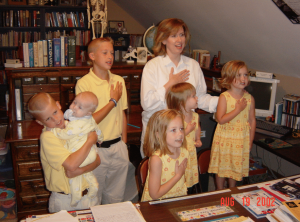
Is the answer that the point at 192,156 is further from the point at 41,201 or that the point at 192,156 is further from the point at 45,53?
the point at 45,53

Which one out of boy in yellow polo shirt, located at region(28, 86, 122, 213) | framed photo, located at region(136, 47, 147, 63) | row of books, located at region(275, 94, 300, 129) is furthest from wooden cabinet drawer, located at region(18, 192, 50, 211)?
row of books, located at region(275, 94, 300, 129)

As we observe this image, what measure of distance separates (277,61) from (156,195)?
2177mm

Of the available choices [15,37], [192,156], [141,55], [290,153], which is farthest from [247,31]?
[15,37]

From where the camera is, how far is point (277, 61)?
293 centimetres

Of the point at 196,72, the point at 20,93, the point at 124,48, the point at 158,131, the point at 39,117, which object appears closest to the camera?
the point at 39,117

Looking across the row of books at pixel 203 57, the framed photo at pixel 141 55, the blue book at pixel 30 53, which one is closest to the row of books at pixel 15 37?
the blue book at pixel 30 53

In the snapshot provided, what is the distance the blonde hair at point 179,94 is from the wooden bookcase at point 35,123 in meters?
0.82

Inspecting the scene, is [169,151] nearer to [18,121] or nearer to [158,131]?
[158,131]

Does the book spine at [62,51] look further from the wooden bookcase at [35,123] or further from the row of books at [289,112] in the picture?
the row of books at [289,112]

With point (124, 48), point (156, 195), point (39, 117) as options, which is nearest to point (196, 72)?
point (156, 195)

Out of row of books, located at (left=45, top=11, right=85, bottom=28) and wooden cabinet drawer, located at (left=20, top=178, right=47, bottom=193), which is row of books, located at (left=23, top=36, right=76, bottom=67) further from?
row of books, located at (left=45, top=11, right=85, bottom=28)

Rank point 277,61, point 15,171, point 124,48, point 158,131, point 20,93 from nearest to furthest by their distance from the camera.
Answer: point 158,131 < point 15,171 < point 20,93 < point 277,61 < point 124,48

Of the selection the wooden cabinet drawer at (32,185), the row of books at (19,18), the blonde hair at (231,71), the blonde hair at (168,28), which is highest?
the row of books at (19,18)

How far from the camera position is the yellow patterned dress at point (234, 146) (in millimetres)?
2176
